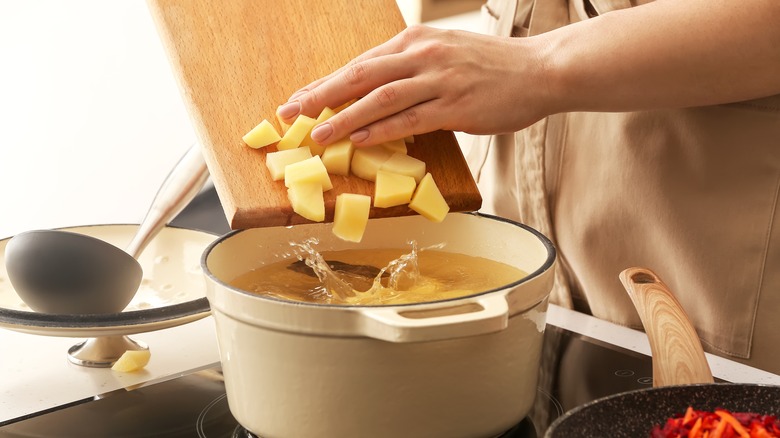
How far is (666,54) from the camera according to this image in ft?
2.87

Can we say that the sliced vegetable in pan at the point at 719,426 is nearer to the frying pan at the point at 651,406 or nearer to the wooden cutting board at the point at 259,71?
the frying pan at the point at 651,406

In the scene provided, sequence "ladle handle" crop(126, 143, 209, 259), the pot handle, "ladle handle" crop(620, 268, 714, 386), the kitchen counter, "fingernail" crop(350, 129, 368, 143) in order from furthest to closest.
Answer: the kitchen counter, "ladle handle" crop(126, 143, 209, 259), "fingernail" crop(350, 129, 368, 143), "ladle handle" crop(620, 268, 714, 386), the pot handle

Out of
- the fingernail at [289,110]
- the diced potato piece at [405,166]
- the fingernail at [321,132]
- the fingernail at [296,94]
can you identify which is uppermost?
the fingernail at [296,94]

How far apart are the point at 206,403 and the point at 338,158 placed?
0.86ft

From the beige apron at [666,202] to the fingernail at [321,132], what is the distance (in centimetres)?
44

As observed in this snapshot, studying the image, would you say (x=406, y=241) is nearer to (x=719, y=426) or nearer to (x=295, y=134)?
(x=295, y=134)

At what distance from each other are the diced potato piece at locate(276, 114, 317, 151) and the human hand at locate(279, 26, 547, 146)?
0.02m

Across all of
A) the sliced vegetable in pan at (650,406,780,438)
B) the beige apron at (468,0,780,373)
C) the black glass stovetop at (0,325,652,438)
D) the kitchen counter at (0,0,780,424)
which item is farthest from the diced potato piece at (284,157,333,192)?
the kitchen counter at (0,0,780,424)

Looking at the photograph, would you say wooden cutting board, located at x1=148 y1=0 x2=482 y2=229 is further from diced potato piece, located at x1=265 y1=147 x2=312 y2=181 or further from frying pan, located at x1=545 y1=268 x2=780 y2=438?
frying pan, located at x1=545 y1=268 x2=780 y2=438

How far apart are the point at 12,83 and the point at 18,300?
2.58 m

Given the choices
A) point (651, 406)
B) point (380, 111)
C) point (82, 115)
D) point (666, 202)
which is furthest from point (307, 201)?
point (82, 115)

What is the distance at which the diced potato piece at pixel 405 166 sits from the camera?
32.8 inches

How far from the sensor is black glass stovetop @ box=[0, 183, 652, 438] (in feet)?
2.44

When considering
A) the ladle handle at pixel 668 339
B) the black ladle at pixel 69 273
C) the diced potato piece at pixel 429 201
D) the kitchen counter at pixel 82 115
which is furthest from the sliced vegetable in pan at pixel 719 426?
the kitchen counter at pixel 82 115
